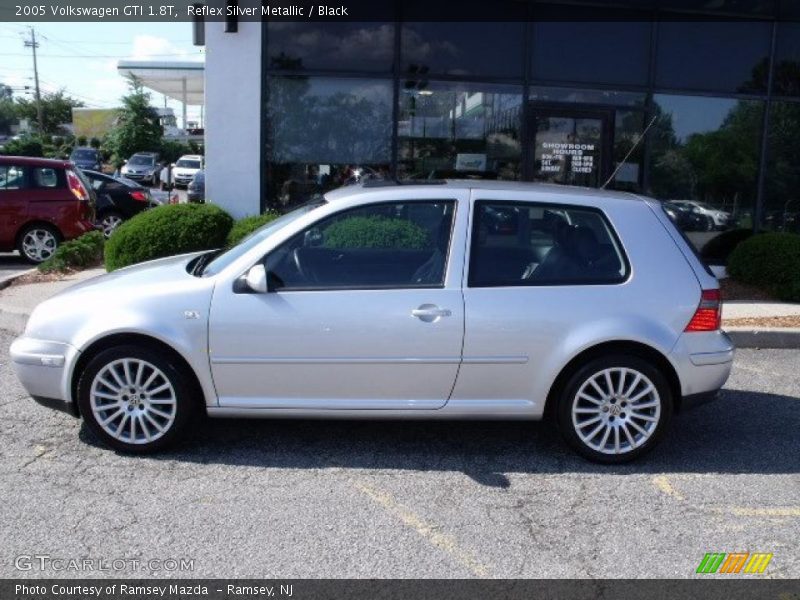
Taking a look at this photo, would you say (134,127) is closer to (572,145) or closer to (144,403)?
(572,145)

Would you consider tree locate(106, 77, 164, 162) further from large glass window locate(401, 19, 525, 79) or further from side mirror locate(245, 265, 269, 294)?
side mirror locate(245, 265, 269, 294)

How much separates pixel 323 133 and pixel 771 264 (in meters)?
5.84

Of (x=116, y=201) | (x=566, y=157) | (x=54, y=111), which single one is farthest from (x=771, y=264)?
(x=54, y=111)

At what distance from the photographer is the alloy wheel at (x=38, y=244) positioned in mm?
12875

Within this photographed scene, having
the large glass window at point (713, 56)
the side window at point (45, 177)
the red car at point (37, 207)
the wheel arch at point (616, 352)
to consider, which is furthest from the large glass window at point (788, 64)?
the side window at point (45, 177)

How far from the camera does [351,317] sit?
4781 mm

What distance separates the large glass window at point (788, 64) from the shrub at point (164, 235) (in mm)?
8014

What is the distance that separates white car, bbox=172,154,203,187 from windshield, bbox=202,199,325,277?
30809mm

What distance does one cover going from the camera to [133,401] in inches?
192

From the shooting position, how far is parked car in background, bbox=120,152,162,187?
118ft

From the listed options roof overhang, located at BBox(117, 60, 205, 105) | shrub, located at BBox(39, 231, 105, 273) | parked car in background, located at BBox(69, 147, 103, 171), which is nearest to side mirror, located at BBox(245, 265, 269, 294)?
shrub, located at BBox(39, 231, 105, 273)

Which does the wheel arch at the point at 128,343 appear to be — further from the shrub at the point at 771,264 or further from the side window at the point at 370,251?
the shrub at the point at 771,264

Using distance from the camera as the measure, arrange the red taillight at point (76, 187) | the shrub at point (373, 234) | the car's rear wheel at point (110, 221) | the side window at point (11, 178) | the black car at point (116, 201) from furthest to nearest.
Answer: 1. the black car at point (116, 201)
2. the car's rear wheel at point (110, 221)
3. the red taillight at point (76, 187)
4. the side window at point (11, 178)
5. the shrub at point (373, 234)

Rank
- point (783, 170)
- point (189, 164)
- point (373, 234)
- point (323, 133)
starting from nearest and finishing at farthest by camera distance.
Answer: point (373, 234) → point (323, 133) → point (783, 170) → point (189, 164)
